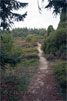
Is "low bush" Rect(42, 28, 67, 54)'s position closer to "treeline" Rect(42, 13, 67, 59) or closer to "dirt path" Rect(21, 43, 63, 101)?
"treeline" Rect(42, 13, 67, 59)

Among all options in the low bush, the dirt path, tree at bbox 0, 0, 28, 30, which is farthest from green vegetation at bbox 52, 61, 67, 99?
the low bush

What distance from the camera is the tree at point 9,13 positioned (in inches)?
360

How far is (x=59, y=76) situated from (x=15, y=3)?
4513 millimetres

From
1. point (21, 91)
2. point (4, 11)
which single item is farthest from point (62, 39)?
point (4, 11)

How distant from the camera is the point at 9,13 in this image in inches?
366

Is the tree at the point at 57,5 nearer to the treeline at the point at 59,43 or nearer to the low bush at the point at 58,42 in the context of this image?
the treeline at the point at 59,43

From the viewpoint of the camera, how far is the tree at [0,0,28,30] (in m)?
9.16

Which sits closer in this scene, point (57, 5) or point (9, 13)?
point (57, 5)

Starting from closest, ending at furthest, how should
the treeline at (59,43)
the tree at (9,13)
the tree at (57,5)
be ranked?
1. the tree at (57,5)
2. the tree at (9,13)
3. the treeline at (59,43)

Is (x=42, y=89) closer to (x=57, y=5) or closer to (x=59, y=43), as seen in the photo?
(x=57, y=5)

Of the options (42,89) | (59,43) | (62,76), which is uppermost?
(59,43)

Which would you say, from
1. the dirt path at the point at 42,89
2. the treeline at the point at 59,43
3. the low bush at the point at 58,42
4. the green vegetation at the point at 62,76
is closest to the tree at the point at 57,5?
the green vegetation at the point at 62,76

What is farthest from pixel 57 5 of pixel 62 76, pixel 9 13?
pixel 62 76

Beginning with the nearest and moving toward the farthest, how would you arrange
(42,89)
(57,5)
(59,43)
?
1. (57,5)
2. (42,89)
3. (59,43)
